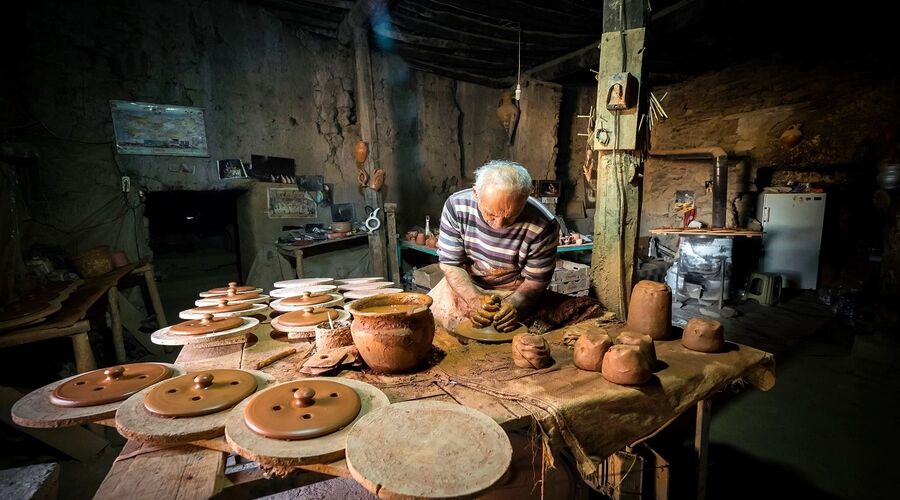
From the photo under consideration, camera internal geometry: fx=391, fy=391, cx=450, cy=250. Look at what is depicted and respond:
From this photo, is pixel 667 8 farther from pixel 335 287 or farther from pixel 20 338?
pixel 20 338

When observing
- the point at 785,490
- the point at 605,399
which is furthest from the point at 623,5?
the point at 785,490

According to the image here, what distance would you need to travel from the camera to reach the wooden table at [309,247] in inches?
233

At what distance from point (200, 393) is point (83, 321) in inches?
112

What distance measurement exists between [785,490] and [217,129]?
7.53 meters

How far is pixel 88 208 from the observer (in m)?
5.11

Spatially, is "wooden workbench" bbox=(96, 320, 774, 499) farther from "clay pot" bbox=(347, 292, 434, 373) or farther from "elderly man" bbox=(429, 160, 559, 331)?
"elderly man" bbox=(429, 160, 559, 331)

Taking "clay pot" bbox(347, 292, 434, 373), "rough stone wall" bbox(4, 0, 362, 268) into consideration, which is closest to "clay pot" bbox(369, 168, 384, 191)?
"rough stone wall" bbox(4, 0, 362, 268)

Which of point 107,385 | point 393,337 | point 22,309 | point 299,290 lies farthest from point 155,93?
point 393,337

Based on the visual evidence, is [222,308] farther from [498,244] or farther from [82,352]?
[498,244]

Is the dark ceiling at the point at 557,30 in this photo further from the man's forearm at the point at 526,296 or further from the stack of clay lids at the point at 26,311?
the stack of clay lids at the point at 26,311

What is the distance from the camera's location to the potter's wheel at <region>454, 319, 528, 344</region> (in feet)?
7.30

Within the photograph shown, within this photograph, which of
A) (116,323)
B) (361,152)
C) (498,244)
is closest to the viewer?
(498,244)

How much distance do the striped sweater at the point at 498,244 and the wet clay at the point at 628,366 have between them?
42.9 inches

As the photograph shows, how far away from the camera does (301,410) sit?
1370 mm
